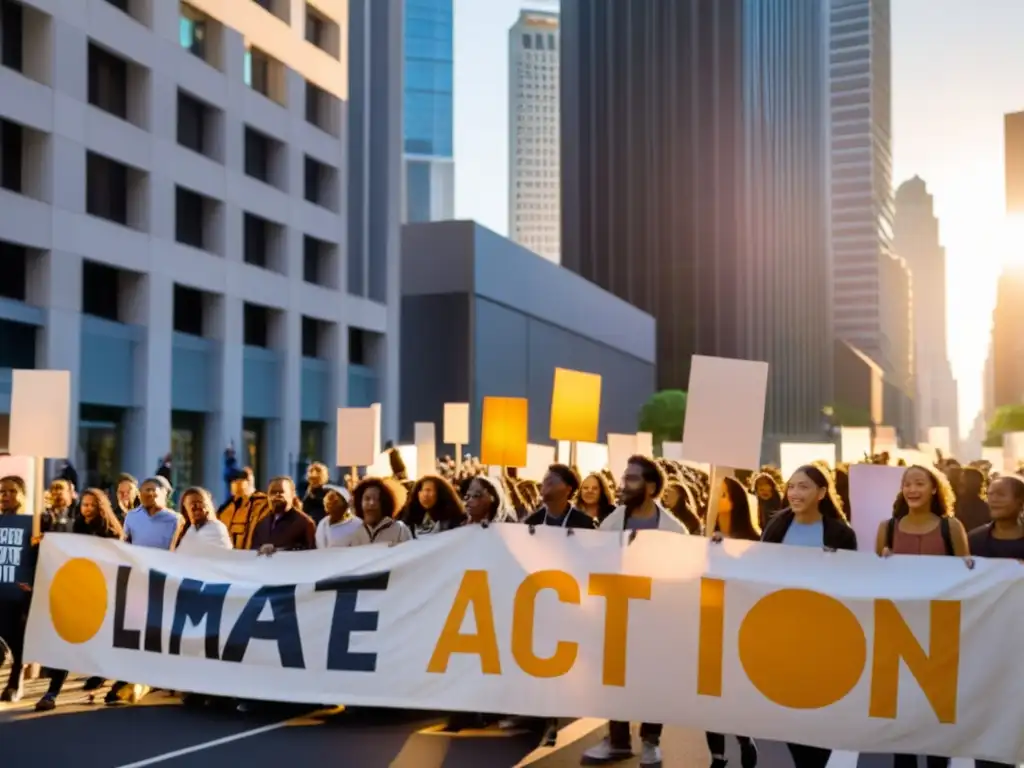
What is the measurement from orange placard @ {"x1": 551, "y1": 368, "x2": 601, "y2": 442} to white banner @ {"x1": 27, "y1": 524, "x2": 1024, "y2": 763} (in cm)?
478

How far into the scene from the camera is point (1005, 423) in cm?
12494

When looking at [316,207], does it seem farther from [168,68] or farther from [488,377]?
[488,377]

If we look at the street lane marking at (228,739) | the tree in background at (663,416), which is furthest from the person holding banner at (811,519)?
the tree in background at (663,416)

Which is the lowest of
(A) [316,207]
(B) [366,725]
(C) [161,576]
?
(B) [366,725]

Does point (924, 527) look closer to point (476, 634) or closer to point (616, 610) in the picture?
point (616, 610)

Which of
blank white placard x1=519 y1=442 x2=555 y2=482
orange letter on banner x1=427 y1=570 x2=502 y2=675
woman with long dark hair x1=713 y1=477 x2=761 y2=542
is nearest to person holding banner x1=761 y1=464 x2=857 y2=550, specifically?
orange letter on banner x1=427 y1=570 x2=502 y2=675

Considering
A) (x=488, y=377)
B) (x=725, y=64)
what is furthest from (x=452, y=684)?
(x=725, y=64)

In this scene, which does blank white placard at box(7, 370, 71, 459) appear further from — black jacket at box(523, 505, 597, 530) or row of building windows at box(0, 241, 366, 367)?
row of building windows at box(0, 241, 366, 367)

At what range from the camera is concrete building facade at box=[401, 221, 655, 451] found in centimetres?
6231

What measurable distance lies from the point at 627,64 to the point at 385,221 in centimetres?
9016

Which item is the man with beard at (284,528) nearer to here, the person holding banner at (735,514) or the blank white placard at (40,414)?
the blank white placard at (40,414)

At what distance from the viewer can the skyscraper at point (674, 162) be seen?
5340 inches

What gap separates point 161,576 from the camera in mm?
8812

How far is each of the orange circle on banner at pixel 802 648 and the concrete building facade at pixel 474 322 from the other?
52.5m
